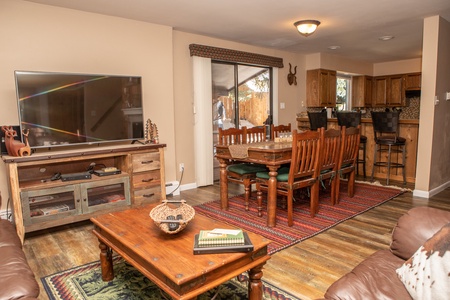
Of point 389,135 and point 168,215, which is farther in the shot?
point 389,135

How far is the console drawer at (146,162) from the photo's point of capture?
141 inches

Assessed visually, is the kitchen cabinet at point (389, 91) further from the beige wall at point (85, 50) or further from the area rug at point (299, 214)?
the beige wall at point (85, 50)

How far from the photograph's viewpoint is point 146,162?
3666mm

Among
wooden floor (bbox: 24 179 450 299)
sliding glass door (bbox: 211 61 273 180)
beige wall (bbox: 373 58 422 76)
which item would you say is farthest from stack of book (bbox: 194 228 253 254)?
beige wall (bbox: 373 58 422 76)

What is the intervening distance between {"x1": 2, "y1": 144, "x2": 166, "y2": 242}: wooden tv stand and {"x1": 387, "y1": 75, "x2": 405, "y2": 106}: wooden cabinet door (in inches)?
252

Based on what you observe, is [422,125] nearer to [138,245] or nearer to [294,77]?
[294,77]

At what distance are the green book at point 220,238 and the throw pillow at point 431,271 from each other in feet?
2.44

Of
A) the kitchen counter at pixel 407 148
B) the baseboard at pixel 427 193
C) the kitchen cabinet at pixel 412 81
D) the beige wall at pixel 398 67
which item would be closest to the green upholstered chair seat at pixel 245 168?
the baseboard at pixel 427 193

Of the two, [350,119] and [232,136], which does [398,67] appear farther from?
[232,136]

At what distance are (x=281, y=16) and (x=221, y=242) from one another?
10.5 ft

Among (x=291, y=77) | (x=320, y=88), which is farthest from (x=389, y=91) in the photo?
(x=291, y=77)

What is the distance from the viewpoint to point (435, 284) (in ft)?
3.51

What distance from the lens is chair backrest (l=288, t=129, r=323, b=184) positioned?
2990 millimetres

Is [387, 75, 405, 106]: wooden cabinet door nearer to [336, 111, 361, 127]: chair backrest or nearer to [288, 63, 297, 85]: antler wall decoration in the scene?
[288, 63, 297, 85]: antler wall decoration
